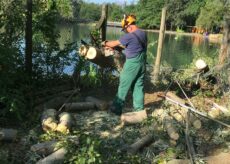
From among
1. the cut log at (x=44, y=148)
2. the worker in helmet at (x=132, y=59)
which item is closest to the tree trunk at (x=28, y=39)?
the worker in helmet at (x=132, y=59)

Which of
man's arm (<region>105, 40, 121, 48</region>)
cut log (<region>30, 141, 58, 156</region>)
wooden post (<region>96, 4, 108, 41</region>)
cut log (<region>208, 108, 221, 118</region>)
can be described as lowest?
cut log (<region>208, 108, 221, 118</region>)

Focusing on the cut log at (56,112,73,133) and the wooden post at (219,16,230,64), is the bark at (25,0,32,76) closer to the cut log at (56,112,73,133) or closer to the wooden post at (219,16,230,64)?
the cut log at (56,112,73,133)

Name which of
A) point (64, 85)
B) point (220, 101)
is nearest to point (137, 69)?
point (64, 85)

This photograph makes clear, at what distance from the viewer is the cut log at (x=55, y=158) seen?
554cm

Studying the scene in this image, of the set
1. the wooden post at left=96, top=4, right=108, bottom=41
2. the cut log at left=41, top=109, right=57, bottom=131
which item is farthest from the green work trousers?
the wooden post at left=96, top=4, right=108, bottom=41

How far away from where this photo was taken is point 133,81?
828cm

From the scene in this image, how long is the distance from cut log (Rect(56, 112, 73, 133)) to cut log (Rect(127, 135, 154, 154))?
1163 mm

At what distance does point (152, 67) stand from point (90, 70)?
225cm

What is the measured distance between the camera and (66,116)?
7.34 metres

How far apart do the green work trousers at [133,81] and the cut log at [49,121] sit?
141 cm

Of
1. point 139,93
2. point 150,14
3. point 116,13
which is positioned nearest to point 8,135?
point 139,93

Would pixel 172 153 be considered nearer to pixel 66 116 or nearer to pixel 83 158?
pixel 83 158

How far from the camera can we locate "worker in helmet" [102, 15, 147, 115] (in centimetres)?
791

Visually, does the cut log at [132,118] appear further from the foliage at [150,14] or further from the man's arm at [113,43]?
the foliage at [150,14]
